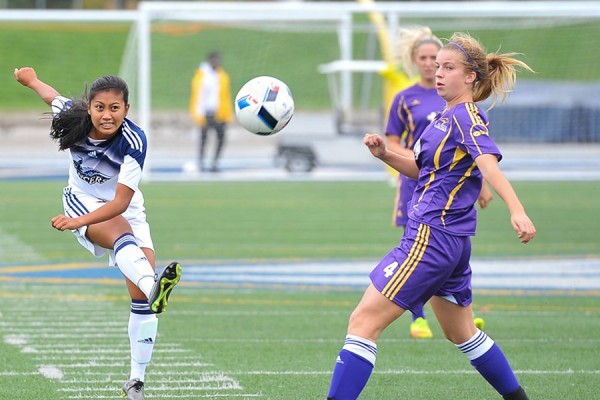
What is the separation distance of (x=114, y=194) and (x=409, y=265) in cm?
180

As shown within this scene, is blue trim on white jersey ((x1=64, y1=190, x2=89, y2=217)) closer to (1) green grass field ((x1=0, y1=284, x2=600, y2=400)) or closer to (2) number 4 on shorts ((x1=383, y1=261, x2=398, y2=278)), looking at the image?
(1) green grass field ((x1=0, y1=284, x2=600, y2=400))

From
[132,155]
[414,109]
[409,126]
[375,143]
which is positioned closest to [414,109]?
[414,109]

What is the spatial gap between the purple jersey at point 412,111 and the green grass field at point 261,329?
1485mm

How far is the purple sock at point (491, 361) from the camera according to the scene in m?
5.52

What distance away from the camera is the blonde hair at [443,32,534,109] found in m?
5.44

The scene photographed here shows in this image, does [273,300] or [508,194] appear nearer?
[508,194]

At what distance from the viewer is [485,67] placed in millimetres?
5484

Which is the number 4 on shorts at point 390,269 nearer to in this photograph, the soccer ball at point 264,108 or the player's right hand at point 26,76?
the soccer ball at point 264,108

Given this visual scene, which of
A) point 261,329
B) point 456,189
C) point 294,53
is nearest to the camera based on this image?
point 456,189

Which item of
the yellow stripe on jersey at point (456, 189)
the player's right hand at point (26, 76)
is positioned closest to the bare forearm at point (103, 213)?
the player's right hand at point (26, 76)

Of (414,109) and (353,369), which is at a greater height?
(414,109)

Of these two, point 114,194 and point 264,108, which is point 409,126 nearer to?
point 264,108

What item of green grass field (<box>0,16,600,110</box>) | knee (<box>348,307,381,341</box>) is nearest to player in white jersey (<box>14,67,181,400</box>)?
knee (<box>348,307,381,341</box>)

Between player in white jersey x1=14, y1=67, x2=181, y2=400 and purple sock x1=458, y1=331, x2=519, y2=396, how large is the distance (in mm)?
1516
